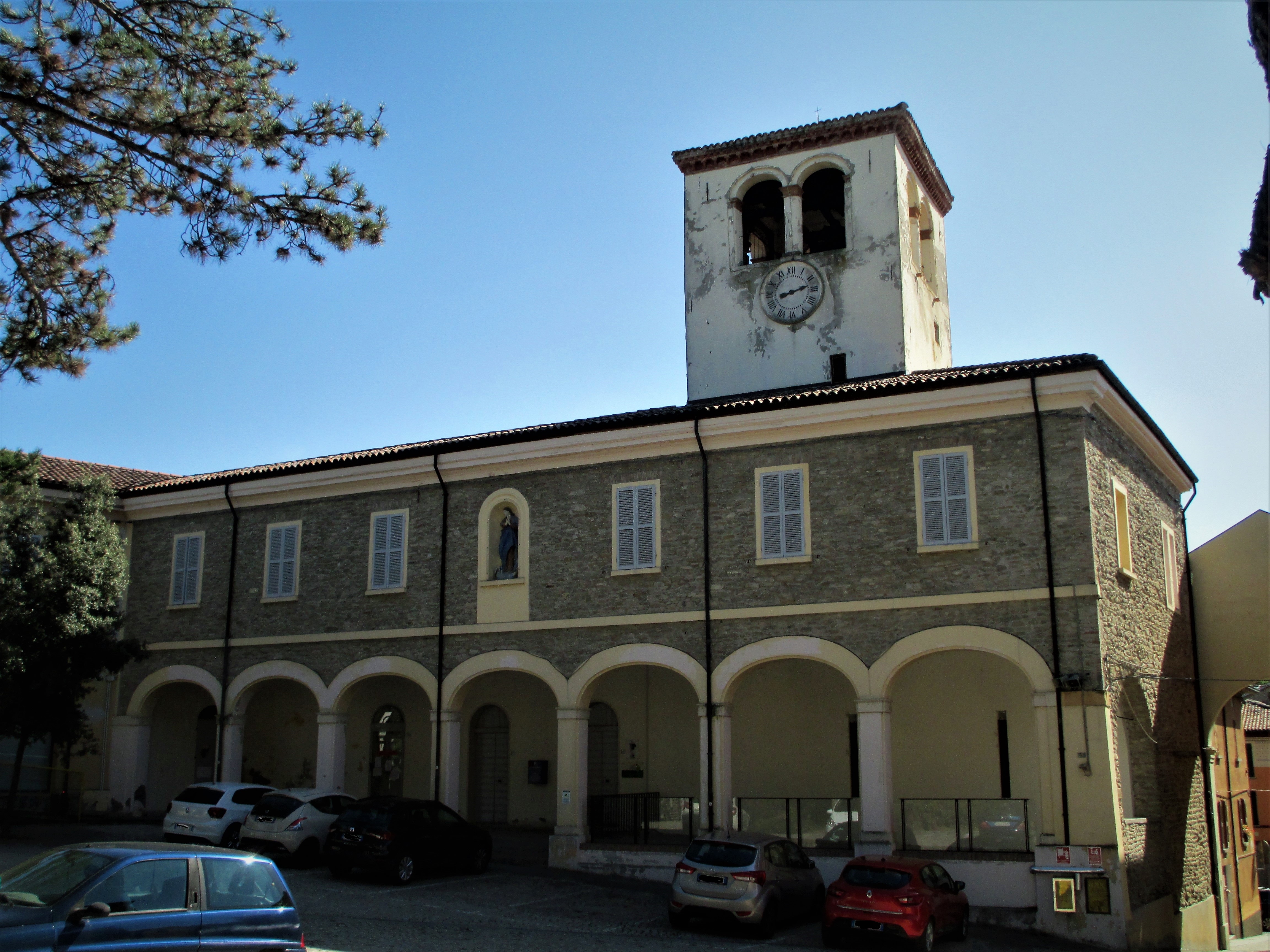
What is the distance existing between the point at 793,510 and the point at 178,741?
16.1 m

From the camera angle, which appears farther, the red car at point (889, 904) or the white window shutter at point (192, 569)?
the white window shutter at point (192, 569)

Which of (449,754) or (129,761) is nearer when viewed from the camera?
(449,754)

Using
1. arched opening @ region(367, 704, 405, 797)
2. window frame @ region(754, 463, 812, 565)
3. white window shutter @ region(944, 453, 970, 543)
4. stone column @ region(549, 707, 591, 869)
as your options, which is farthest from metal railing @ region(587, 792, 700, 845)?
white window shutter @ region(944, 453, 970, 543)

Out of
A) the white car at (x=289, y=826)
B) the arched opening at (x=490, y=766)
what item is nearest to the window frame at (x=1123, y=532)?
the arched opening at (x=490, y=766)

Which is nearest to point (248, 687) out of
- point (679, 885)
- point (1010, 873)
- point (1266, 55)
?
point (679, 885)

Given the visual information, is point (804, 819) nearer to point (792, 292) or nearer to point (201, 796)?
point (201, 796)

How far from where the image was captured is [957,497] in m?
18.8

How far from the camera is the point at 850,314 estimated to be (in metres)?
25.6

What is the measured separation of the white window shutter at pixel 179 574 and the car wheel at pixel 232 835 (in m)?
6.89

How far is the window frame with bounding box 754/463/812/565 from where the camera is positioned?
1973cm

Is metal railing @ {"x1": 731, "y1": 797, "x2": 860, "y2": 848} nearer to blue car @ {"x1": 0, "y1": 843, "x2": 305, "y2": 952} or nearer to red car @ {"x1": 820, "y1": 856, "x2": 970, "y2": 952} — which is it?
red car @ {"x1": 820, "y1": 856, "x2": 970, "y2": 952}

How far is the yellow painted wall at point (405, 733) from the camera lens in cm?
2578

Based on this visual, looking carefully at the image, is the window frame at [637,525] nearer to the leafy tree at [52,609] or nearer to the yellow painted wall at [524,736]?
the yellow painted wall at [524,736]

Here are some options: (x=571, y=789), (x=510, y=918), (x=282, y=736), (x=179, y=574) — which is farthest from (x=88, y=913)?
(x=282, y=736)
